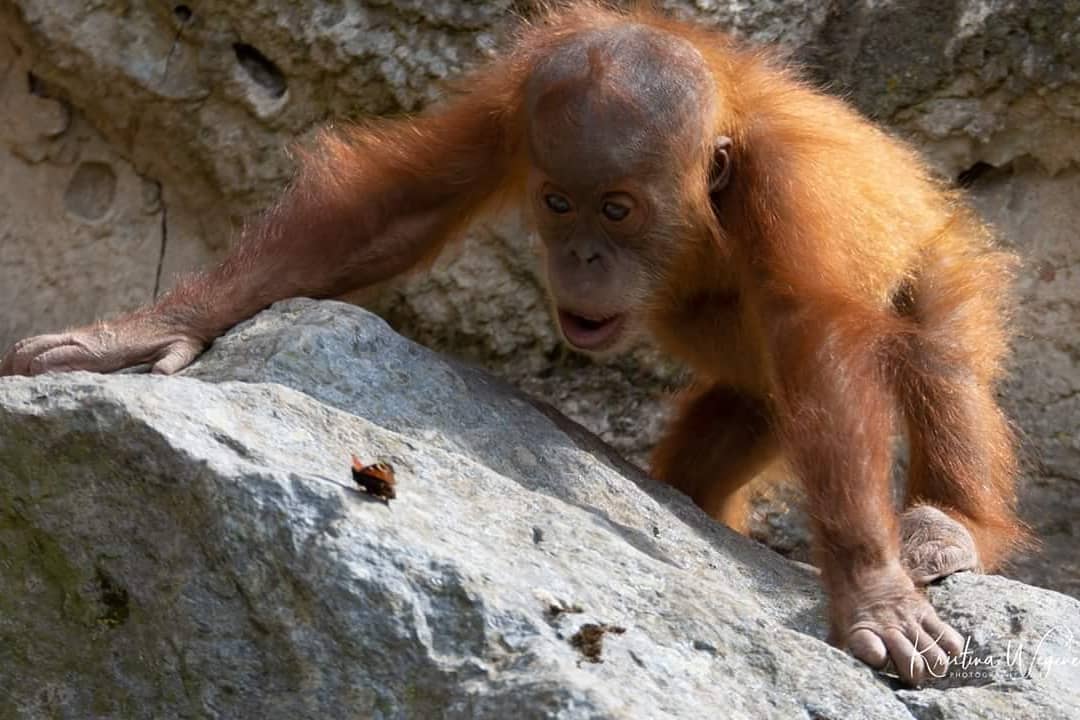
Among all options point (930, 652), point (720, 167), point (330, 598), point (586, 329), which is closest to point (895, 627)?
point (930, 652)

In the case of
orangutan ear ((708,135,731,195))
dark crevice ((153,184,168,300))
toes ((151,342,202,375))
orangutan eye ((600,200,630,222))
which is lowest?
dark crevice ((153,184,168,300))

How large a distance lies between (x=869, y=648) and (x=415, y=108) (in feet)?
11.6

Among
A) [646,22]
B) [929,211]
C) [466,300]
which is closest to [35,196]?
[466,300]

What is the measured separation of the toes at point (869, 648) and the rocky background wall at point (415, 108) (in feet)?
9.44

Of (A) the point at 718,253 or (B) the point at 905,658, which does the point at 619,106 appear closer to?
(A) the point at 718,253

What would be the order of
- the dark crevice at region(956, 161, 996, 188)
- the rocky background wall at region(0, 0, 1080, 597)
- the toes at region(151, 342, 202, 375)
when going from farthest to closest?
the dark crevice at region(956, 161, 996, 188) → the rocky background wall at region(0, 0, 1080, 597) → the toes at region(151, 342, 202, 375)

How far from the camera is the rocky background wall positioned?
6.32m

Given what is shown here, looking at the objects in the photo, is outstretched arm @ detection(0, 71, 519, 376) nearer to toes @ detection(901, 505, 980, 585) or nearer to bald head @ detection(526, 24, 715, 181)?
bald head @ detection(526, 24, 715, 181)

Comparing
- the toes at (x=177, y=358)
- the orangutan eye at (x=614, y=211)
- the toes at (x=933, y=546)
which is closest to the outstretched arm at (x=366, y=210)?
the toes at (x=177, y=358)

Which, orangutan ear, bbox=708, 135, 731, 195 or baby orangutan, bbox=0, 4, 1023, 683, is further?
orangutan ear, bbox=708, 135, 731, 195

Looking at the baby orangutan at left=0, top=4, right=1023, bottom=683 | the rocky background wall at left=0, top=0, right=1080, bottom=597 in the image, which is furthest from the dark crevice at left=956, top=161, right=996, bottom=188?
the baby orangutan at left=0, top=4, right=1023, bottom=683

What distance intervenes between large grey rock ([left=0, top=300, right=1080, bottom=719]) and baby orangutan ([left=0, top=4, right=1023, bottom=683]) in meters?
0.72

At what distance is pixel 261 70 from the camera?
6.62 m

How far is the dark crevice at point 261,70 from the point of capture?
658 cm
